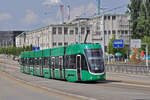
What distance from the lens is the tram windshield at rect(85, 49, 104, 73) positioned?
25.2 metres

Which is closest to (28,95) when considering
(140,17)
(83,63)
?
(83,63)

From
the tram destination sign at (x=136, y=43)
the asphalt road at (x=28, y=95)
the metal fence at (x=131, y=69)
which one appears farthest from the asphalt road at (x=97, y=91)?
the tram destination sign at (x=136, y=43)

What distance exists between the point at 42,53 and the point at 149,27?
5042 cm

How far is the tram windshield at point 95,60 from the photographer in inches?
993

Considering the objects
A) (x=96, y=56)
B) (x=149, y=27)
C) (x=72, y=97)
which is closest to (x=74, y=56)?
(x=96, y=56)

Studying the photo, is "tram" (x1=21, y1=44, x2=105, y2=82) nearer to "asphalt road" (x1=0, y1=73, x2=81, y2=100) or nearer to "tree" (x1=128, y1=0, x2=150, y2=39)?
"asphalt road" (x1=0, y1=73, x2=81, y2=100)

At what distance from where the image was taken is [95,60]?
25.5 metres

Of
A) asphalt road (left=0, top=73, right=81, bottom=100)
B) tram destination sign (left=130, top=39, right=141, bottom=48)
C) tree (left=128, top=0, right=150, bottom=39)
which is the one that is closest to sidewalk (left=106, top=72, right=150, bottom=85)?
asphalt road (left=0, top=73, right=81, bottom=100)

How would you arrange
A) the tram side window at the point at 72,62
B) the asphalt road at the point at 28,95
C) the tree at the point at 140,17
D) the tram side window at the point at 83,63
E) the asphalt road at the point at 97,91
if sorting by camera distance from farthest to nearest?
the tree at the point at 140,17
the tram side window at the point at 72,62
the tram side window at the point at 83,63
the asphalt road at the point at 28,95
the asphalt road at the point at 97,91

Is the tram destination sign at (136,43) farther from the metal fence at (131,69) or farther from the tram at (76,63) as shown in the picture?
the tram at (76,63)

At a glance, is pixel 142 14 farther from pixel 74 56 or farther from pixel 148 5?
pixel 74 56

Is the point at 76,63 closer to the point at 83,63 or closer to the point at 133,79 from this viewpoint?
the point at 83,63

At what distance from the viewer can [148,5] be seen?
83.9 m

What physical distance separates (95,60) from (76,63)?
184 cm
